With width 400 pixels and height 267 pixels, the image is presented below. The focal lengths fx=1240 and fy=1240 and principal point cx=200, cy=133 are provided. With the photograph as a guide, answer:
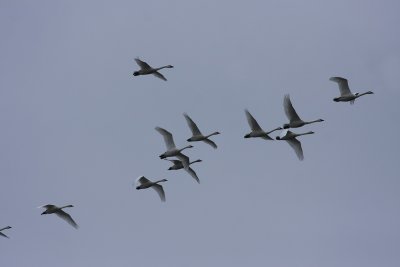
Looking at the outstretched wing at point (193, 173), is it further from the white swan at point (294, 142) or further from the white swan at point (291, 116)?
the white swan at point (291, 116)

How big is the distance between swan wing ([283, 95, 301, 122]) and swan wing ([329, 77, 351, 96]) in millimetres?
3533

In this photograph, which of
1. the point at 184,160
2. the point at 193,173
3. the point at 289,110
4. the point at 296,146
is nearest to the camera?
the point at 289,110

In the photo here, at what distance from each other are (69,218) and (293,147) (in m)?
15.6

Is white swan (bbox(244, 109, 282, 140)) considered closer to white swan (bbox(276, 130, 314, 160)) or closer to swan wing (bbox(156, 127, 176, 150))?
white swan (bbox(276, 130, 314, 160))

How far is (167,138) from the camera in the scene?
275ft

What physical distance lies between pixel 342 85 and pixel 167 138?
12.5 metres

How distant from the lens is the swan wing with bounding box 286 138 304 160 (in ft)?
261

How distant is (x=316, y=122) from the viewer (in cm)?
8119

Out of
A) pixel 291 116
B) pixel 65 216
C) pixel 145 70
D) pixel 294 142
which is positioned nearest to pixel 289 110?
pixel 291 116

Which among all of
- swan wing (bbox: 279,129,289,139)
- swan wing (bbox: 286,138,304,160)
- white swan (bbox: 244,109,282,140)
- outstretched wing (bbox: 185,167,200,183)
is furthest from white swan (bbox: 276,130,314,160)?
outstretched wing (bbox: 185,167,200,183)

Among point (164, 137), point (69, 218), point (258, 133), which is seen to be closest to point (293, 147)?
point (258, 133)

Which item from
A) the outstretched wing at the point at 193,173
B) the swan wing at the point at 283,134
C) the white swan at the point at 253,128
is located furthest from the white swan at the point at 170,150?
the swan wing at the point at 283,134

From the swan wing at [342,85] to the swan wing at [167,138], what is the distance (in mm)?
11781

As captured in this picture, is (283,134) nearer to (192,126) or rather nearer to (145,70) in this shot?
(192,126)
